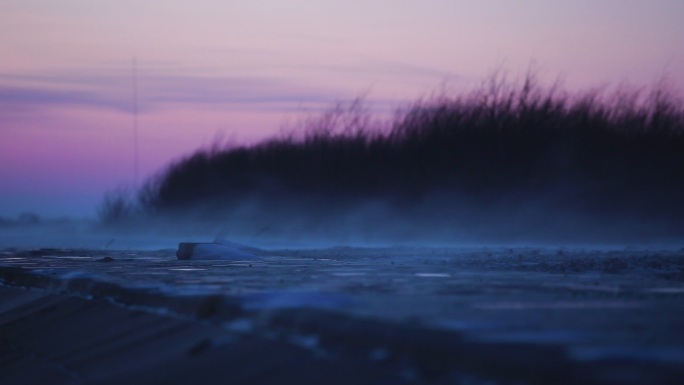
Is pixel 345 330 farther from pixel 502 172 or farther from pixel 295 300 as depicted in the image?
pixel 502 172

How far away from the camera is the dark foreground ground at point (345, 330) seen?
210cm

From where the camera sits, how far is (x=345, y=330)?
100 inches

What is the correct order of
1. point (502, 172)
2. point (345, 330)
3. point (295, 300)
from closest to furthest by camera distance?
1. point (345, 330)
2. point (295, 300)
3. point (502, 172)

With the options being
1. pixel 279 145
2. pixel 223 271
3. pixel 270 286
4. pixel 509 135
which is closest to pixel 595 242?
pixel 509 135

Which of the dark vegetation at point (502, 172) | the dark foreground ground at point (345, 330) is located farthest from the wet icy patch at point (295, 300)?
the dark vegetation at point (502, 172)

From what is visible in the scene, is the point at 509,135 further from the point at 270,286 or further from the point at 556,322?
the point at 556,322

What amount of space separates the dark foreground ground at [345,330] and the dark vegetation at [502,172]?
9572 millimetres

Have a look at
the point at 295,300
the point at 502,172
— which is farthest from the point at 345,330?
the point at 502,172

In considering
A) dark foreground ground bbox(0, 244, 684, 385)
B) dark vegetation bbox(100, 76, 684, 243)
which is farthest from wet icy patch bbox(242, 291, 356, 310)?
dark vegetation bbox(100, 76, 684, 243)

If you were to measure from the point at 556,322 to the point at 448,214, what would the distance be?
12.2 metres

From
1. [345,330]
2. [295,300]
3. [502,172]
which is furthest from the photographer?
[502,172]

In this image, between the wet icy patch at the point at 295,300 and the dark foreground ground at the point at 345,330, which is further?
the wet icy patch at the point at 295,300

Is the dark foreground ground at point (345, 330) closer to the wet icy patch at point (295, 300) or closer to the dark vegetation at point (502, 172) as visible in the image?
the wet icy patch at point (295, 300)

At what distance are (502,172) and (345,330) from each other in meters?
12.3
